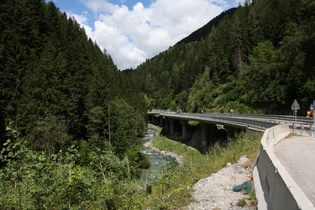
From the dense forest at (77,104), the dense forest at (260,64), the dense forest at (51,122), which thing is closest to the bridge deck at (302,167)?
the dense forest at (77,104)

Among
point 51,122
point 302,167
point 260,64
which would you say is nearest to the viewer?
point 302,167

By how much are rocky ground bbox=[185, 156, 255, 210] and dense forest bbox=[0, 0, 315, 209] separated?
1922 mm

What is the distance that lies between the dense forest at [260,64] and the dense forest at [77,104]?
242 millimetres

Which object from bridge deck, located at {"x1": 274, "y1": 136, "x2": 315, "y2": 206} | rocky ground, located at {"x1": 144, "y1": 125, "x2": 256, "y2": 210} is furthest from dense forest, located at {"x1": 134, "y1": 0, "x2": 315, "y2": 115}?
rocky ground, located at {"x1": 144, "y1": 125, "x2": 256, "y2": 210}

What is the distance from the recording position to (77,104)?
121 ft

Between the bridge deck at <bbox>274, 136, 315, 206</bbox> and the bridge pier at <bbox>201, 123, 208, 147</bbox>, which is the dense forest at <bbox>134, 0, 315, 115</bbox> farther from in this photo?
the bridge deck at <bbox>274, 136, 315, 206</bbox>

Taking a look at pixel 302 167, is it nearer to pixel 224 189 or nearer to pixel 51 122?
pixel 224 189

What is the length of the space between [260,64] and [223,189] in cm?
4850

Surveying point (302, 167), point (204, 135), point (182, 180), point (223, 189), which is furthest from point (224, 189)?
point (204, 135)

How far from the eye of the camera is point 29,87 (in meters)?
27.5

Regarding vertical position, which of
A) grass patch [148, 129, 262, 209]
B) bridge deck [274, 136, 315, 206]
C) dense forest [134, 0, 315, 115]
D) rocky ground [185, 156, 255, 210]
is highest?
dense forest [134, 0, 315, 115]

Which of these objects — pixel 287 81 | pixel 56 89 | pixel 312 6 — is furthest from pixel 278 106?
pixel 56 89

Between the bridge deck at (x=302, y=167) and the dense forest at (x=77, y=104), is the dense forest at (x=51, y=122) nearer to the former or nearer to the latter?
the dense forest at (x=77, y=104)

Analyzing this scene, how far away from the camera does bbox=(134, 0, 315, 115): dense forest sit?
116 feet
